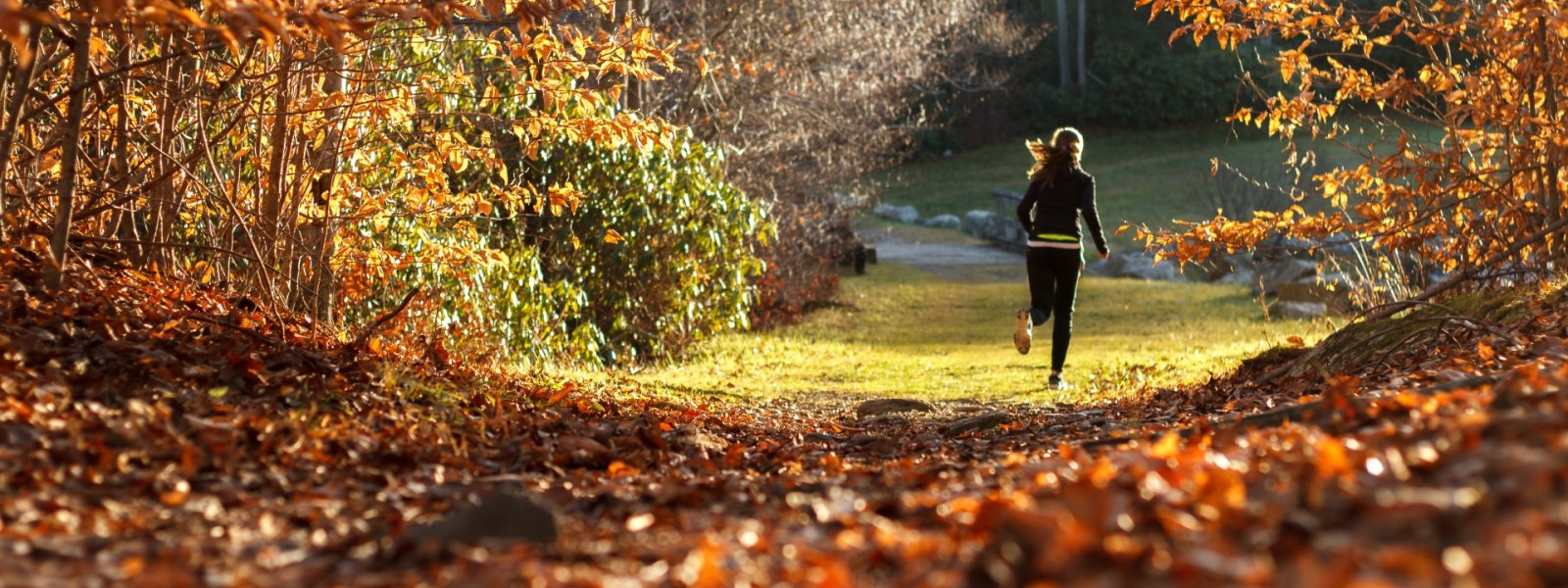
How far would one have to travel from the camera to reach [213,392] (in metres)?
4.77

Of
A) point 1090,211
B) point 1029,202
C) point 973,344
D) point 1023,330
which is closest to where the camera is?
point 1090,211

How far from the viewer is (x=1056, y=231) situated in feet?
30.9

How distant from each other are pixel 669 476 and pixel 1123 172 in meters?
34.2

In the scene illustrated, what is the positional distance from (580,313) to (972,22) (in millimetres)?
13934

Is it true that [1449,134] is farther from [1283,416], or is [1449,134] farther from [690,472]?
[690,472]

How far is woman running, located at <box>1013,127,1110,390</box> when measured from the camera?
9.37 metres

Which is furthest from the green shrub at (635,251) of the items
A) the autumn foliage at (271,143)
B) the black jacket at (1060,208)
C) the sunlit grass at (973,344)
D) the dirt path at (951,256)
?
the dirt path at (951,256)

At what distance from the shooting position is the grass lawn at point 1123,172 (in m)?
32.4

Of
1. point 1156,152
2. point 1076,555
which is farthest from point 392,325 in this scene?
point 1156,152

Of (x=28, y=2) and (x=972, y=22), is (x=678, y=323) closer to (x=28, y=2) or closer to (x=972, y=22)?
(x=28, y=2)

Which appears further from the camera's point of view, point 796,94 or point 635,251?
point 796,94

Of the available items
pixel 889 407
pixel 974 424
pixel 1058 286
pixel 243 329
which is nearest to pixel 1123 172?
pixel 1058 286

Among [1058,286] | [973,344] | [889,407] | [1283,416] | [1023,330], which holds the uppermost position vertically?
[1283,416]

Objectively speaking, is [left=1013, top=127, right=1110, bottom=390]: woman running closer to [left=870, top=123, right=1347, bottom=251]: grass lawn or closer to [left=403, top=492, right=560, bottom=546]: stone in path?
[left=403, top=492, right=560, bottom=546]: stone in path
